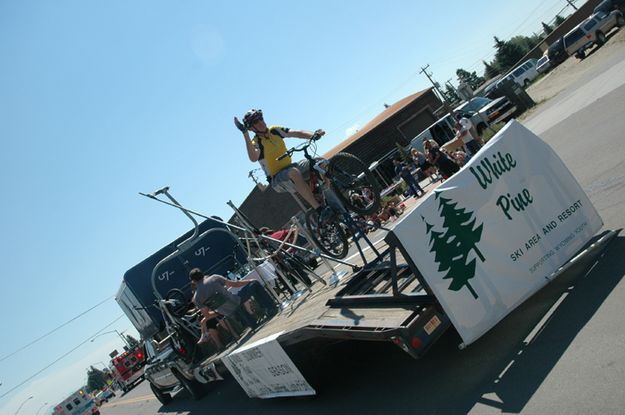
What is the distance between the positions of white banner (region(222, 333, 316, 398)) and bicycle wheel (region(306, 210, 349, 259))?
2195 mm

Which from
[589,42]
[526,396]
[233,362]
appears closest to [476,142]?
[233,362]

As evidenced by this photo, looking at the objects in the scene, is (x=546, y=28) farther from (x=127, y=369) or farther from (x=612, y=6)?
(x=127, y=369)

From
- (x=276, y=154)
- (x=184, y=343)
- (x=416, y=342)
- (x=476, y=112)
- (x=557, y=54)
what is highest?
(x=276, y=154)

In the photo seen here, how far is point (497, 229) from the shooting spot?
5137 millimetres

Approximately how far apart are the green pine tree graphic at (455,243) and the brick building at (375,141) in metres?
42.2

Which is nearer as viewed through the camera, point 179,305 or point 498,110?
point 179,305

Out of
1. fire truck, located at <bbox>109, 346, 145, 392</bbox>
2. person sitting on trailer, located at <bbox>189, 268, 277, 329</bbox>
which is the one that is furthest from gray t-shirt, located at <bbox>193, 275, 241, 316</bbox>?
fire truck, located at <bbox>109, 346, 145, 392</bbox>

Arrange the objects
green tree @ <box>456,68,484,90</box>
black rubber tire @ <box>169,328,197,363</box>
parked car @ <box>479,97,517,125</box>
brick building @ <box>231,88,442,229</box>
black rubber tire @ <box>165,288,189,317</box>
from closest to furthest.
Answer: black rubber tire @ <box>169,328,197,363</box> → black rubber tire @ <box>165,288,189,317</box> → parked car @ <box>479,97,517,125</box> → brick building @ <box>231,88,442,229</box> → green tree @ <box>456,68,484,90</box>

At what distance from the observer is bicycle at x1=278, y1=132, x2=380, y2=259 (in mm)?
7910

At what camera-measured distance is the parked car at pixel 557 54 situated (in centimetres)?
4056

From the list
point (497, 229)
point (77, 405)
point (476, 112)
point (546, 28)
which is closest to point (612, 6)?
point (476, 112)

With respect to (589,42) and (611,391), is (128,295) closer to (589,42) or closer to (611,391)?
(611,391)

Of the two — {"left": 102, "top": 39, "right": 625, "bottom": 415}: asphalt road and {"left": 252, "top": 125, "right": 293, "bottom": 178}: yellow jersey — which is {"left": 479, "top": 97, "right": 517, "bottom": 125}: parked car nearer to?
{"left": 102, "top": 39, "right": 625, "bottom": 415}: asphalt road

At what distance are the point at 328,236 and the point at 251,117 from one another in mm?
2280
